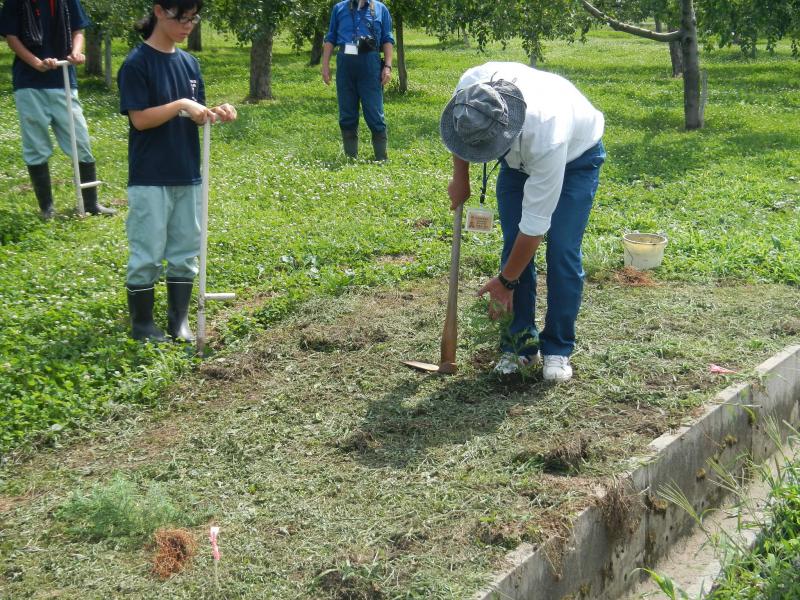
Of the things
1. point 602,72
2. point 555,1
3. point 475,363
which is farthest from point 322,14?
point 475,363

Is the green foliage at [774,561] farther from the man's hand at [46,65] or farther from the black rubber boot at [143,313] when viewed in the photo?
the man's hand at [46,65]

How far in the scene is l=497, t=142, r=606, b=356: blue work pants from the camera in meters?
4.51

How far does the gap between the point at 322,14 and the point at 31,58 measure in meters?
9.99

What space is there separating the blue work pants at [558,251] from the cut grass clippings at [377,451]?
21 cm

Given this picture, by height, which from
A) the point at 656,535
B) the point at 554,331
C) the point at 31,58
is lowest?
the point at 656,535

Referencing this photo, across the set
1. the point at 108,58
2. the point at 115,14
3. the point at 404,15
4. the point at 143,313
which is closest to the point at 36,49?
the point at 143,313

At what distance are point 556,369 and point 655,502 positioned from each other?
38.3 inches

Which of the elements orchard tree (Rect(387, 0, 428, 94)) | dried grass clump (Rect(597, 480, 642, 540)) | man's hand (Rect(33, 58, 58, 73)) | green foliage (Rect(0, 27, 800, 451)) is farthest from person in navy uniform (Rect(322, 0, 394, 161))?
dried grass clump (Rect(597, 480, 642, 540))

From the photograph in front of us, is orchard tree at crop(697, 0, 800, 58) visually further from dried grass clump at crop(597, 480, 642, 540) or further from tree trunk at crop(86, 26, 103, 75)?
dried grass clump at crop(597, 480, 642, 540)

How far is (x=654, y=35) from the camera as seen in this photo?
1351 cm

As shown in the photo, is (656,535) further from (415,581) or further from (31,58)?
(31,58)

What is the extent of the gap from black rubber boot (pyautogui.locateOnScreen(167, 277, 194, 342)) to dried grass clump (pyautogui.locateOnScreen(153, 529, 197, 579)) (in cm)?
210

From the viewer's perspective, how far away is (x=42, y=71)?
24.4 ft

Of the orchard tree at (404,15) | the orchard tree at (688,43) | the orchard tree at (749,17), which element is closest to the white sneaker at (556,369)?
the orchard tree at (688,43)
